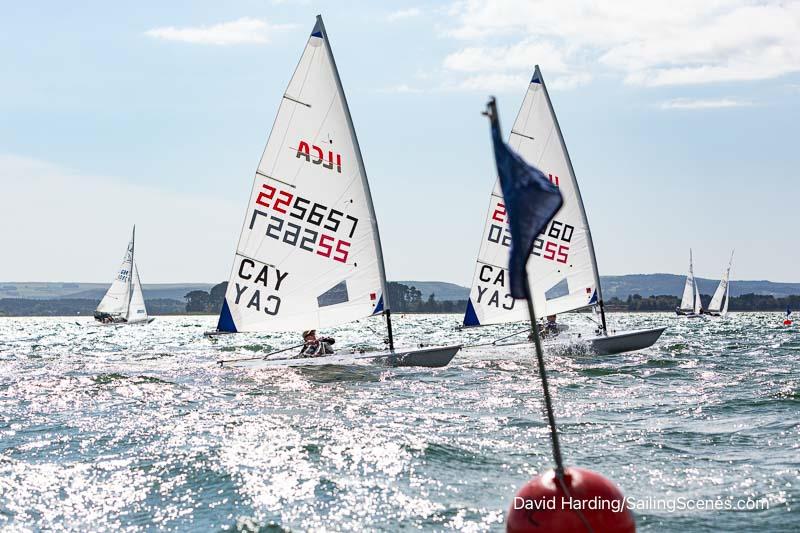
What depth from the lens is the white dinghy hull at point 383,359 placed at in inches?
892

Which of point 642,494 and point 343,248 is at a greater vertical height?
point 343,248

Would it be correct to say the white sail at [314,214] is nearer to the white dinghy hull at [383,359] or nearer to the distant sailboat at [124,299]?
the white dinghy hull at [383,359]

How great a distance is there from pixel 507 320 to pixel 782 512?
22.3 meters

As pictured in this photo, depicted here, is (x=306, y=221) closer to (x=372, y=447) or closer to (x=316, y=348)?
(x=316, y=348)

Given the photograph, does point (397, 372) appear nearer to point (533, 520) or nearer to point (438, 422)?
point (438, 422)

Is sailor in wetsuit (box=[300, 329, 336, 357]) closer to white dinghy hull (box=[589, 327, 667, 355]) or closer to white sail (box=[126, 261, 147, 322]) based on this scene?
white dinghy hull (box=[589, 327, 667, 355])

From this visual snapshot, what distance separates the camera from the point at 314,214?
79.4 feet

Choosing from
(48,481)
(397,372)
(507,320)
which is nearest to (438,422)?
(48,481)

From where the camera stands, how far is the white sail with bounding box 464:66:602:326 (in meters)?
30.2

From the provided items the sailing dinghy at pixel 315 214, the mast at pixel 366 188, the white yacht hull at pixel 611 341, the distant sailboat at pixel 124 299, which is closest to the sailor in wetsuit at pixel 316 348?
the sailing dinghy at pixel 315 214

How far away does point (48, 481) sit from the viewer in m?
10.9

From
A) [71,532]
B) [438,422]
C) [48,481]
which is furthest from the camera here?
[438,422]

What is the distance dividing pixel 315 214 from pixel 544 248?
30.8 ft

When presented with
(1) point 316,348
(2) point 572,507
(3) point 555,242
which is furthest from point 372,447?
(3) point 555,242
